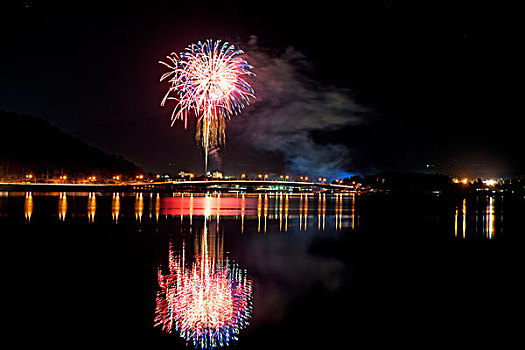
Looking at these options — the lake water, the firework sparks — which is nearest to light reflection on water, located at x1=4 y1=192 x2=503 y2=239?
the lake water

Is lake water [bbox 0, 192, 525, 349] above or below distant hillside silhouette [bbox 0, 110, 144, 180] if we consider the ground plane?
below

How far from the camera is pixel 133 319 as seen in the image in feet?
26.0

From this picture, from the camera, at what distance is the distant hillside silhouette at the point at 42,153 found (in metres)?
131

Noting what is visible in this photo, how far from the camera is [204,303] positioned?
8875mm

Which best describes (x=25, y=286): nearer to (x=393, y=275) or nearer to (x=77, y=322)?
(x=77, y=322)

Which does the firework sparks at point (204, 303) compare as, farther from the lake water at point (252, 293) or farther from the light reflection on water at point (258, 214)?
the light reflection on water at point (258, 214)

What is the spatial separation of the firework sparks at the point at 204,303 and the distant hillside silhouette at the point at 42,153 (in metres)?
122

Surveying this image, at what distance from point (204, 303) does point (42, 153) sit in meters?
153

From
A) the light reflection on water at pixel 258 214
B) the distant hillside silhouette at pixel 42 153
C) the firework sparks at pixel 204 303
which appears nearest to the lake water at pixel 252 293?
the firework sparks at pixel 204 303

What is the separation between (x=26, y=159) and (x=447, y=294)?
144751mm

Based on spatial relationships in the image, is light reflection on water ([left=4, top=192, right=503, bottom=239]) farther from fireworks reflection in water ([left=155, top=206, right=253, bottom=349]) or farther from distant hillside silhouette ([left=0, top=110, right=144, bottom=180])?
distant hillside silhouette ([left=0, top=110, right=144, bottom=180])

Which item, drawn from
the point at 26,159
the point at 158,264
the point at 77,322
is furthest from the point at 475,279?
the point at 26,159

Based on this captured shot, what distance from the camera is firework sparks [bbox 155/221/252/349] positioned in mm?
7375

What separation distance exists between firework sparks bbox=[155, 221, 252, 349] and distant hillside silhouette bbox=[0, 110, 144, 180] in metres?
122
